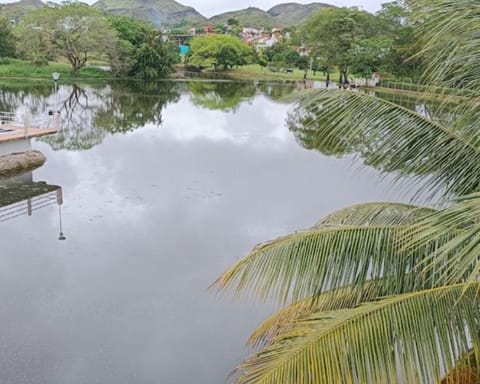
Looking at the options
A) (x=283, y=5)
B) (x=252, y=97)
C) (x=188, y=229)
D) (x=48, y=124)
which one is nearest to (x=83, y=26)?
Answer: (x=252, y=97)

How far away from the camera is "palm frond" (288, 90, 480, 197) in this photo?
10.00 feet

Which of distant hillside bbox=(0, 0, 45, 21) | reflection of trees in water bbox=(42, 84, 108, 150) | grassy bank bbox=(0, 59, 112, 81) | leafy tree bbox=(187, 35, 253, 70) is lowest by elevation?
reflection of trees in water bbox=(42, 84, 108, 150)

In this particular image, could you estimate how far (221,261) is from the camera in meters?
7.50

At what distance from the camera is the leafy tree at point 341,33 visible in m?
34.2

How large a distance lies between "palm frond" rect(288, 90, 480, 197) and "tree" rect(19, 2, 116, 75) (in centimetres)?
3352

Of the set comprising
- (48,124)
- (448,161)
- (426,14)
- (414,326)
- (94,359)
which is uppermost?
(426,14)

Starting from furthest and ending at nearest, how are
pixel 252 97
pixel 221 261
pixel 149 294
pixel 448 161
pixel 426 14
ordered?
pixel 252 97
pixel 221 261
pixel 149 294
pixel 448 161
pixel 426 14

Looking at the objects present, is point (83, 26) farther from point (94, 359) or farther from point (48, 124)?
point (94, 359)

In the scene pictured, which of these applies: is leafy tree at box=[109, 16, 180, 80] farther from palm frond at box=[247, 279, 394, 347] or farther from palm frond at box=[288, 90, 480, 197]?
palm frond at box=[247, 279, 394, 347]

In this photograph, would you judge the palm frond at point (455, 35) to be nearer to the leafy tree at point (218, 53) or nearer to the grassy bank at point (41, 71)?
the grassy bank at point (41, 71)

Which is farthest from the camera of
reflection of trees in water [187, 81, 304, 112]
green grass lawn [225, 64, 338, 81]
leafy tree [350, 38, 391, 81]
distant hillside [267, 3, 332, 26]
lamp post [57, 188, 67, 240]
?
distant hillside [267, 3, 332, 26]

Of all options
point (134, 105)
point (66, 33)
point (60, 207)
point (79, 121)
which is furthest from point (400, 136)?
point (66, 33)

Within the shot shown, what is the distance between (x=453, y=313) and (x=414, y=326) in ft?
0.59

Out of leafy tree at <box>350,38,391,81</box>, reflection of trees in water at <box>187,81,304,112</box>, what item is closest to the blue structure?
reflection of trees in water at <box>187,81,304,112</box>
